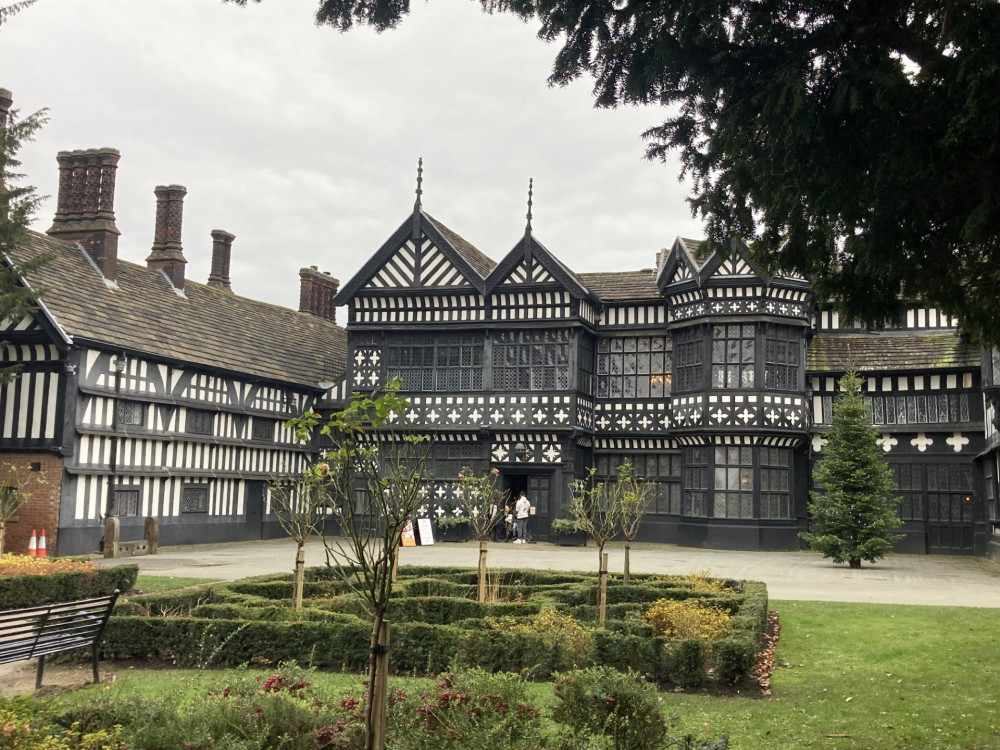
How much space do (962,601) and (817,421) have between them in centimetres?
1585

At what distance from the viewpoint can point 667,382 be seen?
1336 inches

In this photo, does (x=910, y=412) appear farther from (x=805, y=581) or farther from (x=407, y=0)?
(x=407, y=0)

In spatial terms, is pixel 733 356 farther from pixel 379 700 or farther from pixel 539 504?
pixel 379 700

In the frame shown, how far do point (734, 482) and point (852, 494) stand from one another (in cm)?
648

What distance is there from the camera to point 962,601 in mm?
16938

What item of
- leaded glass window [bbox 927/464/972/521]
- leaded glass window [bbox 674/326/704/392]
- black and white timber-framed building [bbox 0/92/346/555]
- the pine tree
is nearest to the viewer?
the pine tree

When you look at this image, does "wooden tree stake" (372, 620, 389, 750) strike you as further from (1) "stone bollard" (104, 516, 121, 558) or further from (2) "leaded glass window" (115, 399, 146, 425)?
(2) "leaded glass window" (115, 399, 146, 425)

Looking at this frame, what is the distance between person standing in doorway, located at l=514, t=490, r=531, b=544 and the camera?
3222 centimetres

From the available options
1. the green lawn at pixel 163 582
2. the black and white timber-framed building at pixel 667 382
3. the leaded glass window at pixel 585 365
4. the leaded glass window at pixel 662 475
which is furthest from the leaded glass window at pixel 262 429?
the green lawn at pixel 163 582

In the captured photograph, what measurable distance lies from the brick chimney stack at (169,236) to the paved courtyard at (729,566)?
1023cm

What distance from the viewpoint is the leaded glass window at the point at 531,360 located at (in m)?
33.2

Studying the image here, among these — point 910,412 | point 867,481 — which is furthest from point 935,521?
point 867,481

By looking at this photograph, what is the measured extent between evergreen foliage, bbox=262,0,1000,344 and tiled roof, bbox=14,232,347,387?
1998cm

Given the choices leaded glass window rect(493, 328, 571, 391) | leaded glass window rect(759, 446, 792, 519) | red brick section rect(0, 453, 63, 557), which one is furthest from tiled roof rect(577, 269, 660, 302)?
red brick section rect(0, 453, 63, 557)
